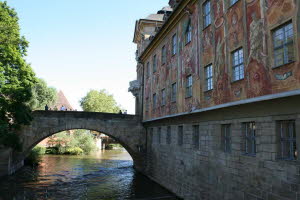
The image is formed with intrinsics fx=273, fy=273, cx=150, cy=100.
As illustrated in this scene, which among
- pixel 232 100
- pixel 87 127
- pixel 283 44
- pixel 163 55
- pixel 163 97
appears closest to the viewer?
pixel 283 44

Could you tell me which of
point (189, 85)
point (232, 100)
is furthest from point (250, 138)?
point (189, 85)

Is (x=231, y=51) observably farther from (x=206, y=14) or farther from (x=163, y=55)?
(x=163, y=55)

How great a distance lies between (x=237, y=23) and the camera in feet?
29.9

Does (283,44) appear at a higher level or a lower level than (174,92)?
higher

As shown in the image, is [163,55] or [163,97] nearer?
[163,97]

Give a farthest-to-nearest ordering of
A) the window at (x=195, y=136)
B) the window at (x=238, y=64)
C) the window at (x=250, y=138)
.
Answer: the window at (x=195, y=136) → the window at (x=238, y=64) → the window at (x=250, y=138)

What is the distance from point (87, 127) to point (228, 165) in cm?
1338

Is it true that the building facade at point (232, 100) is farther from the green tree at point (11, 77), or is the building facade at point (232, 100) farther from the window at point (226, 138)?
the green tree at point (11, 77)

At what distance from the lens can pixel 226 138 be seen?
33.9ft

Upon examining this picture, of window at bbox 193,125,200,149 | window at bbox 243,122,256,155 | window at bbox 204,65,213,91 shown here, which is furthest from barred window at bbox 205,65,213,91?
window at bbox 243,122,256,155

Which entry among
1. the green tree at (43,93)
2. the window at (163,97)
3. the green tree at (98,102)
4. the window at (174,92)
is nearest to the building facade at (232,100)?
the window at (174,92)

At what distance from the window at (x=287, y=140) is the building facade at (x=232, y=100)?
0.09 feet

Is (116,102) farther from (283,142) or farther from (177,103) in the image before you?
(283,142)

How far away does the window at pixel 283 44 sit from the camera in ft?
23.0
